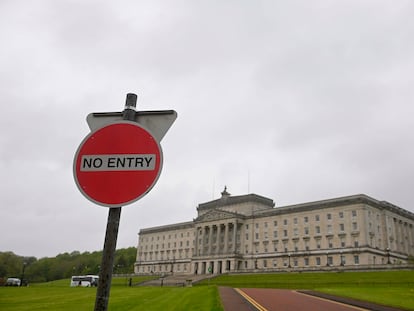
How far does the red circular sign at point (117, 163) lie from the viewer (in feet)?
12.7

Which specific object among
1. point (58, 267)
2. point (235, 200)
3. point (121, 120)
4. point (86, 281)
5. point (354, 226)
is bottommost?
point (86, 281)

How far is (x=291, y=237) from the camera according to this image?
4023 inches

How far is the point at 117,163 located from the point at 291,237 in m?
103

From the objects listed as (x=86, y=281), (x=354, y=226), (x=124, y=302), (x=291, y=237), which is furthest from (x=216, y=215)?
(x=124, y=302)

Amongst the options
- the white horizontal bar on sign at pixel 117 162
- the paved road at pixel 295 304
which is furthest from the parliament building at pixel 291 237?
the white horizontal bar on sign at pixel 117 162

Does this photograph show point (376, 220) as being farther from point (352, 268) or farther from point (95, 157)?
point (95, 157)

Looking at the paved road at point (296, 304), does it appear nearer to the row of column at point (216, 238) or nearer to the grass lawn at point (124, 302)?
the grass lawn at point (124, 302)

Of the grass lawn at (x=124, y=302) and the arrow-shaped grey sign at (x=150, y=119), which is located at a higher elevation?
the arrow-shaped grey sign at (x=150, y=119)

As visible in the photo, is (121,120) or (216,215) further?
(216,215)

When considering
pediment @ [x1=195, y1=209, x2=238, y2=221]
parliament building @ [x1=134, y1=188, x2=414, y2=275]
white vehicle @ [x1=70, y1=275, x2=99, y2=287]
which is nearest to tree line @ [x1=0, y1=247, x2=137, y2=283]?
parliament building @ [x1=134, y1=188, x2=414, y2=275]

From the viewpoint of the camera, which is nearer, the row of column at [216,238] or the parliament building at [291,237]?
the parliament building at [291,237]

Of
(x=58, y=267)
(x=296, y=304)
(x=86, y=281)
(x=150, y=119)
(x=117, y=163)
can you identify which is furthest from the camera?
(x=58, y=267)

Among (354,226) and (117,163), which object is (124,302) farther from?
(354,226)

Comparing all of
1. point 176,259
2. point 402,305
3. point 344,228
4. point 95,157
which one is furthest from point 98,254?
point 95,157
